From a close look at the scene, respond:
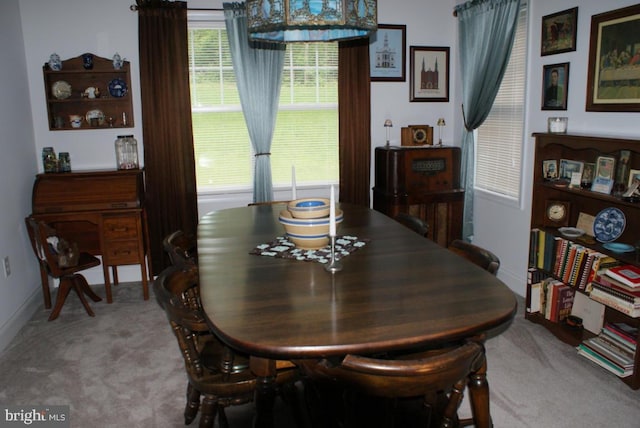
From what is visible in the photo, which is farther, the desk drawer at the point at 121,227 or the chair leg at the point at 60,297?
the desk drawer at the point at 121,227

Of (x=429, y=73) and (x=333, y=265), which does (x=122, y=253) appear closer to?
(x=333, y=265)

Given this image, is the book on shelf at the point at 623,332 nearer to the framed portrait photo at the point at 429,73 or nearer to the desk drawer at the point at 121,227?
the framed portrait photo at the point at 429,73

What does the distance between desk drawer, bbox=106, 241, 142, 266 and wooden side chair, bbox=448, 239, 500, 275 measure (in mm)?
2548

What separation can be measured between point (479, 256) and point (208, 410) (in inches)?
51.1

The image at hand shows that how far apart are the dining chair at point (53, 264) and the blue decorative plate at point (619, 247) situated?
342 cm

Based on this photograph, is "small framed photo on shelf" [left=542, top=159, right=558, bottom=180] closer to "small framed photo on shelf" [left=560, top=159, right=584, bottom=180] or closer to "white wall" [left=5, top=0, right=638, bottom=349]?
"small framed photo on shelf" [left=560, top=159, right=584, bottom=180]

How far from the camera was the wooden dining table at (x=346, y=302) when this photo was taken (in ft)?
4.99

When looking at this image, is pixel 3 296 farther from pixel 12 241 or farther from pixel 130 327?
pixel 130 327

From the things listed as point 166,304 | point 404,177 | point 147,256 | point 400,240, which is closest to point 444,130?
point 404,177

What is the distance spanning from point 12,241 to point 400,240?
2800mm

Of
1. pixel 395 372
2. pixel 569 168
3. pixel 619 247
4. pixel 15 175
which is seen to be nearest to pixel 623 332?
pixel 619 247

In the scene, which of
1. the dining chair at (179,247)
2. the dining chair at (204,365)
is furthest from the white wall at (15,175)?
the dining chair at (204,365)

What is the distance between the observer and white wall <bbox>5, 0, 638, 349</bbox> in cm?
346

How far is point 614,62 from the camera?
2939 mm
